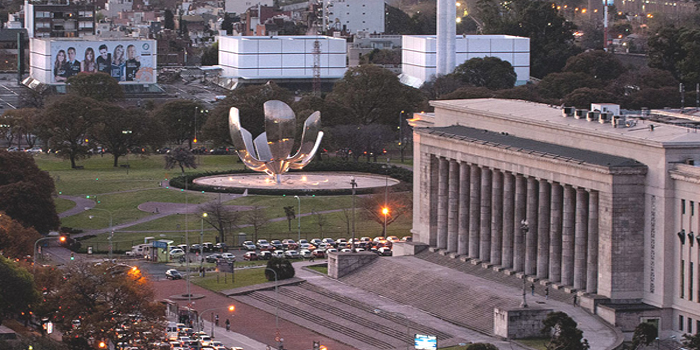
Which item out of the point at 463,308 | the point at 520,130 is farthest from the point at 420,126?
the point at 463,308

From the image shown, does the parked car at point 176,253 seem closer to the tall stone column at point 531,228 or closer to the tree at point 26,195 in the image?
the tree at point 26,195

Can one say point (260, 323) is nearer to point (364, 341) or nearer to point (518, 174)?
point (364, 341)

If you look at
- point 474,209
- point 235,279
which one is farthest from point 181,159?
point 474,209

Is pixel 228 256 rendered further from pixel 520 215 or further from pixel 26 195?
pixel 520 215

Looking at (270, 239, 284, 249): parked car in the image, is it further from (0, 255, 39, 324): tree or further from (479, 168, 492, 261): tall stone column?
(0, 255, 39, 324): tree

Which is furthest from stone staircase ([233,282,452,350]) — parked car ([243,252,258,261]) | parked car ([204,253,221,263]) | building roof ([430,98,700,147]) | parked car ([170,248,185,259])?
parked car ([170,248,185,259])

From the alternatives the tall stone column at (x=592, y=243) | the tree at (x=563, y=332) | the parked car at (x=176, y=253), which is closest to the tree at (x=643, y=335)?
the tree at (x=563, y=332)
